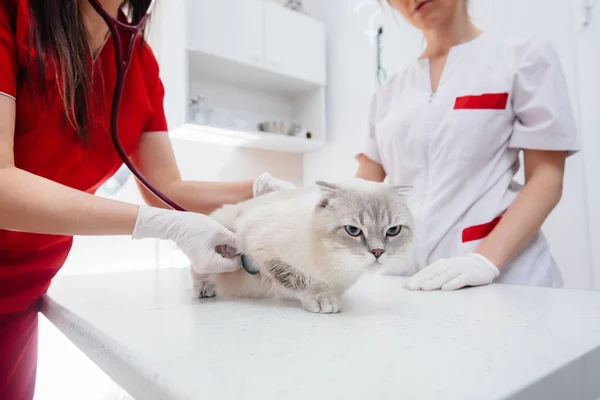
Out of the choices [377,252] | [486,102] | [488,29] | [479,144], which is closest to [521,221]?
[479,144]

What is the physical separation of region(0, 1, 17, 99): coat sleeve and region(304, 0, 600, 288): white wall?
1.64 m

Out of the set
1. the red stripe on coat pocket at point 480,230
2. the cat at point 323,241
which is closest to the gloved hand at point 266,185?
the cat at point 323,241

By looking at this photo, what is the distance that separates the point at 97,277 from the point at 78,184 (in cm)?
42

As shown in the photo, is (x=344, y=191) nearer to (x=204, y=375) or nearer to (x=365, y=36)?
(x=204, y=375)

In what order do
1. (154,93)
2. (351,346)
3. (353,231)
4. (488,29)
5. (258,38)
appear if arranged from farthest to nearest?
(258,38), (488,29), (154,93), (353,231), (351,346)

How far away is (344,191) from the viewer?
743mm

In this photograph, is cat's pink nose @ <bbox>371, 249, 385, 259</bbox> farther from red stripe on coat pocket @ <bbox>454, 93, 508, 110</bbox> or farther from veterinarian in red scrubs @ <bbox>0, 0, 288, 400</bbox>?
red stripe on coat pocket @ <bbox>454, 93, 508, 110</bbox>

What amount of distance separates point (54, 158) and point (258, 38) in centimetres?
203

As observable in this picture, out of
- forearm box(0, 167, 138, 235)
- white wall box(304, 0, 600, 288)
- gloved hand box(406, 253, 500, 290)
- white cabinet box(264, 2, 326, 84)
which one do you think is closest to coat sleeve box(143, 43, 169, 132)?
forearm box(0, 167, 138, 235)

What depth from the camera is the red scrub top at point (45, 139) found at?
0.69m

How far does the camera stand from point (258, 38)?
254cm

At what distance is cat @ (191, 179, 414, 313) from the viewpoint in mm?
687

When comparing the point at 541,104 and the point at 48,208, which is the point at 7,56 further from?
the point at 541,104

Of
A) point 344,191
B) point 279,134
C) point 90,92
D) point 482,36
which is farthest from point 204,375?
point 279,134
